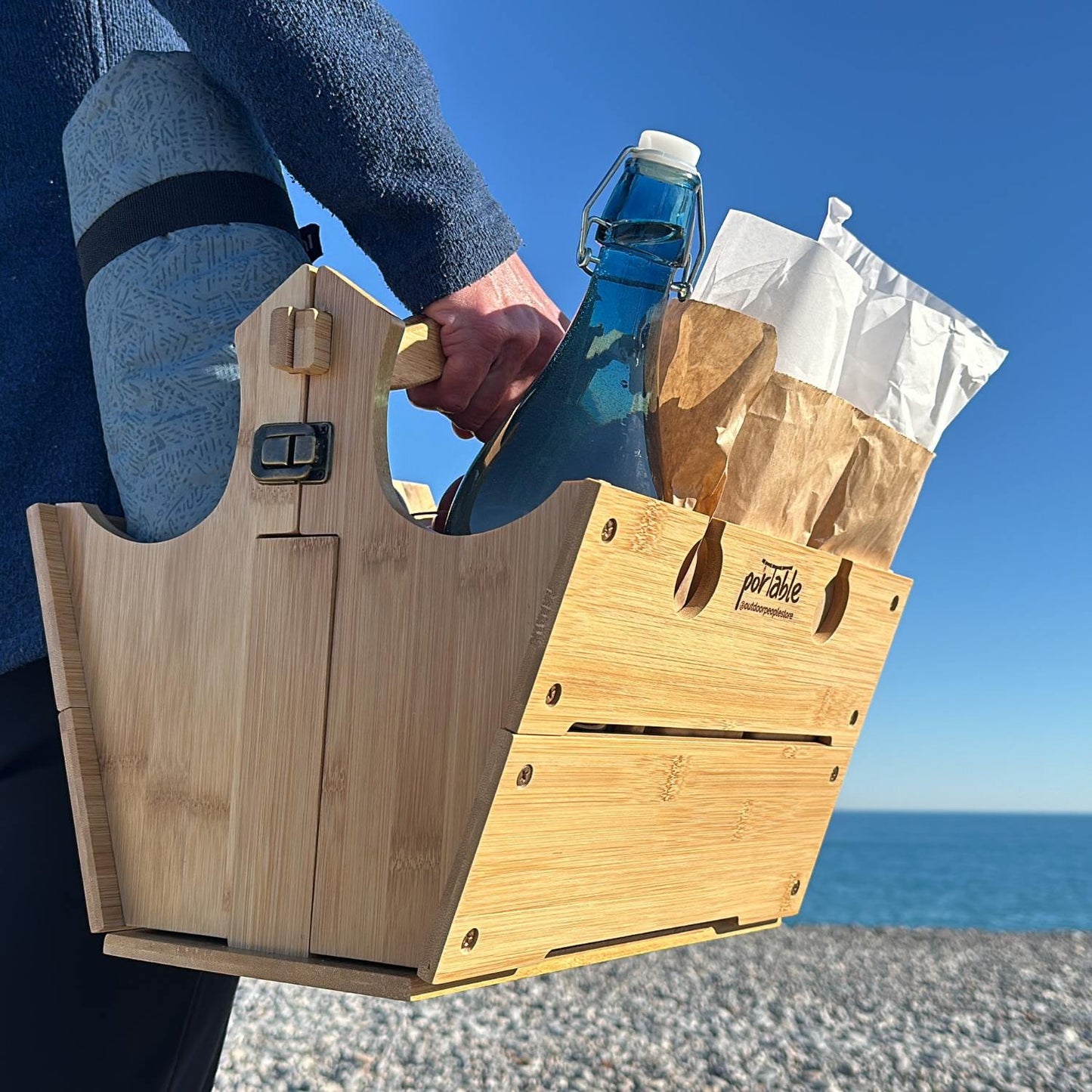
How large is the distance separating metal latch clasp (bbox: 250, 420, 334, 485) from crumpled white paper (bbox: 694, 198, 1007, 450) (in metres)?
0.47

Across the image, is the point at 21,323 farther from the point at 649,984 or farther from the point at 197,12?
the point at 649,984

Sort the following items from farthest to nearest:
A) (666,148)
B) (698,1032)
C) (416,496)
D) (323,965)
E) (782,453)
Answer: (698,1032) < (416,496) < (782,453) < (666,148) < (323,965)

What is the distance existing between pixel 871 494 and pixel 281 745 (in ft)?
2.24

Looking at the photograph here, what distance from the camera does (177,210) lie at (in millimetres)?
1018

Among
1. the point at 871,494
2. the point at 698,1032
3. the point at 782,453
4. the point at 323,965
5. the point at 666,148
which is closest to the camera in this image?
the point at 323,965

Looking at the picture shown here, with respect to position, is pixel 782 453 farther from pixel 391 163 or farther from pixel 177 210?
pixel 177 210

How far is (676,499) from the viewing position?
1061 mm

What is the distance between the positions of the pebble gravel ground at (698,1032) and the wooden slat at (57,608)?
4.27 m

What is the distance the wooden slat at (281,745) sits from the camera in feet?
3.00

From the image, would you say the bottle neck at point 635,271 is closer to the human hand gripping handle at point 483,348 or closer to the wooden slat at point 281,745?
the human hand gripping handle at point 483,348

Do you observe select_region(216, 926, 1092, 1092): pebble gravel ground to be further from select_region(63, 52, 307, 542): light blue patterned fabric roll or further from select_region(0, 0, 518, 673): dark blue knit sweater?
select_region(63, 52, 307, 542): light blue patterned fabric roll

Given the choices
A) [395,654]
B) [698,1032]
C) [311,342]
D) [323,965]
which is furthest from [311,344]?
[698,1032]

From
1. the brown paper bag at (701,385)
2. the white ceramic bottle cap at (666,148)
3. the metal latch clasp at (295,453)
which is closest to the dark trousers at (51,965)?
the metal latch clasp at (295,453)

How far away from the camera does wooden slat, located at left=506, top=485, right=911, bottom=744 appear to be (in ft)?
2.75
